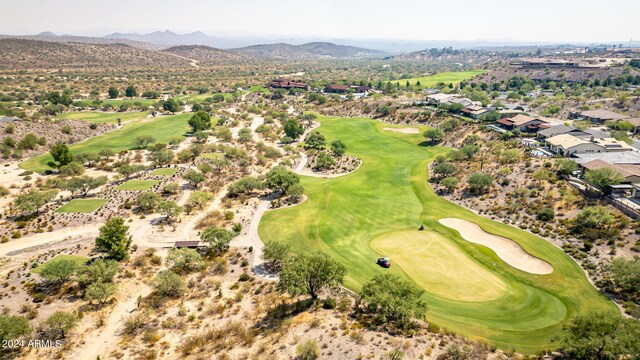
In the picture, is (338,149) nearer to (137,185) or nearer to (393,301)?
(137,185)

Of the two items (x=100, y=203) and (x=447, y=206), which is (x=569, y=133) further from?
(x=100, y=203)

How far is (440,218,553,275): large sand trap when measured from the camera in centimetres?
5212

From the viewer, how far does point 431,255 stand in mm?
56125

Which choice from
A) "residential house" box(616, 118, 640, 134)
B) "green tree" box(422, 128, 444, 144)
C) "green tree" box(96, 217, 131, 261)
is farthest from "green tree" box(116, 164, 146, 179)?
"residential house" box(616, 118, 640, 134)

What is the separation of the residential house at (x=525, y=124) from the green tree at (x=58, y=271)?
11866cm

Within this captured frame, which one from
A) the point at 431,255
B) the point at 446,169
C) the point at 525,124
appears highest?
the point at 525,124

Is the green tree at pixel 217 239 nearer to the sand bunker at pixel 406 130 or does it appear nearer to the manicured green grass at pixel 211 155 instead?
the manicured green grass at pixel 211 155

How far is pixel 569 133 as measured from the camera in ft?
323

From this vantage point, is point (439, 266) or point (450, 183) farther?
point (450, 183)

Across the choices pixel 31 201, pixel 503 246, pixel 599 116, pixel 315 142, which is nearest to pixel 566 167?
pixel 503 246

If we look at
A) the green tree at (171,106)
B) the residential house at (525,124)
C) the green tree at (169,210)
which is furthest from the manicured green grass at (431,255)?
the green tree at (171,106)

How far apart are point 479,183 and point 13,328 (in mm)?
80313

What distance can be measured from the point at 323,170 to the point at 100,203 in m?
54.5

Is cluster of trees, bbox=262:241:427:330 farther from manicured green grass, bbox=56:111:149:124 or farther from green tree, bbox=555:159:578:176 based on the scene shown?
manicured green grass, bbox=56:111:149:124
